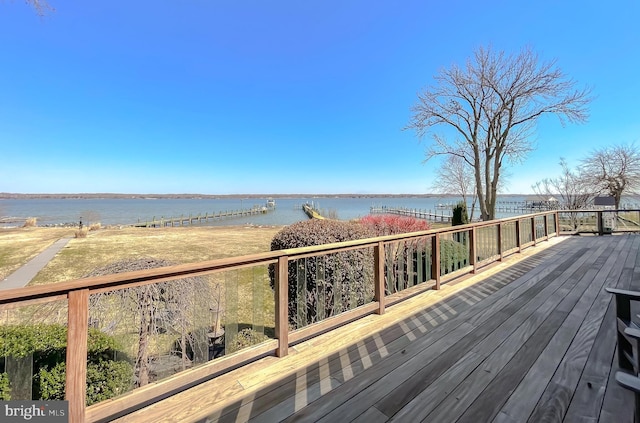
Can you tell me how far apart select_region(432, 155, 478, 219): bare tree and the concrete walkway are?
1014 inches

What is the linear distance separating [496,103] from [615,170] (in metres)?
12.2

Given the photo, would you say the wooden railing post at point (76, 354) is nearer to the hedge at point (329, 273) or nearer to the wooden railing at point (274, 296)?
the wooden railing at point (274, 296)

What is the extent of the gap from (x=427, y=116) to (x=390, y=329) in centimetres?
1188

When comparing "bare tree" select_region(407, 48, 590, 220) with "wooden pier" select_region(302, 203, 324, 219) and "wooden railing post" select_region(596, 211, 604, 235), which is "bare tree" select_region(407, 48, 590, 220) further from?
"wooden pier" select_region(302, 203, 324, 219)

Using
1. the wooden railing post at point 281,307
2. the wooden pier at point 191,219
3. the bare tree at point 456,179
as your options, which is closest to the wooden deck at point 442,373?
the wooden railing post at point 281,307

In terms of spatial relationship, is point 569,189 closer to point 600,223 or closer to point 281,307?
point 600,223

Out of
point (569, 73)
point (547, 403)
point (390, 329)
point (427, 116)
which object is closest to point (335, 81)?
point (427, 116)

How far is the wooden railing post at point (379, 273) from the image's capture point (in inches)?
124

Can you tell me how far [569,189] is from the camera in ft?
61.4

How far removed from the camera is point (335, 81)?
46.3 feet

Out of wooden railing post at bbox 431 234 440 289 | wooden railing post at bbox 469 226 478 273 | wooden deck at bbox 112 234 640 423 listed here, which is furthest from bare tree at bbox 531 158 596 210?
wooden railing post at bbox 431 234 440 289

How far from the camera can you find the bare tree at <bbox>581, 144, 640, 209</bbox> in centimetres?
1599

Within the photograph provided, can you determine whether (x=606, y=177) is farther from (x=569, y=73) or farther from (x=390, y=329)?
(x=390, y=329)

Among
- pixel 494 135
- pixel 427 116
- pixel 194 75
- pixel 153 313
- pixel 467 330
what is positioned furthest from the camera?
pixel 194 75
